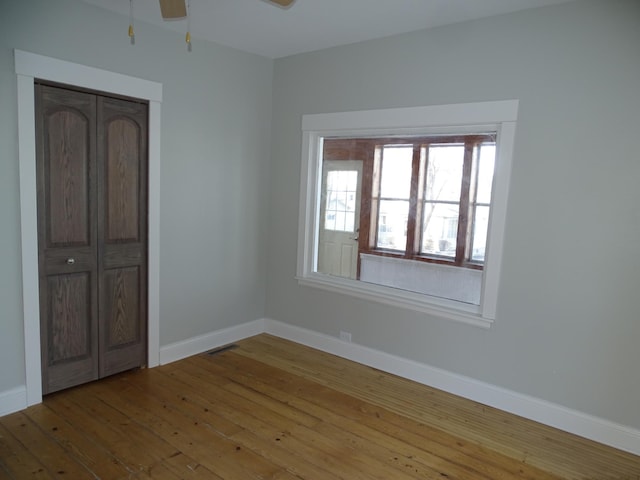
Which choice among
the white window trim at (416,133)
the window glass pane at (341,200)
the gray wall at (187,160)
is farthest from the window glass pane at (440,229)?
the gray wall at (187,160)

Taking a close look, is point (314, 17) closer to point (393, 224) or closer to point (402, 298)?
point (393, 224)

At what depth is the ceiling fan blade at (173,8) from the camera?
2.26 m

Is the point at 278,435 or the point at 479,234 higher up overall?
the point at 479,234

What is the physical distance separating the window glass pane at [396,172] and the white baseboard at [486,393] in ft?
4.63

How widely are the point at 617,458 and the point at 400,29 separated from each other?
3.25m

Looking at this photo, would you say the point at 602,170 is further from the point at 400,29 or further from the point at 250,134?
the point at 250,134

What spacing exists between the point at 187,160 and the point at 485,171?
7.94 ft

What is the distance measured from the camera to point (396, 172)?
3.79 metres

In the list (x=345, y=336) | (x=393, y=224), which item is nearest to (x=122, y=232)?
(x=345, y=336)

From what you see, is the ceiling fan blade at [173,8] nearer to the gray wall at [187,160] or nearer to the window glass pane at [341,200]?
the gray wall at [187,160]

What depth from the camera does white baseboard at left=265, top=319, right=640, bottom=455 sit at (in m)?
2.71

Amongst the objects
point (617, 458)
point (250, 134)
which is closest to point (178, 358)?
point (250, 134)

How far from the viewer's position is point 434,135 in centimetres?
344

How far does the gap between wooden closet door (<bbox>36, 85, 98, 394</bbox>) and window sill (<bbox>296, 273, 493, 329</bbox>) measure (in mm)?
1908
